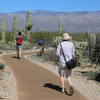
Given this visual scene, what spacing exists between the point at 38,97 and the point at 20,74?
5.85 m

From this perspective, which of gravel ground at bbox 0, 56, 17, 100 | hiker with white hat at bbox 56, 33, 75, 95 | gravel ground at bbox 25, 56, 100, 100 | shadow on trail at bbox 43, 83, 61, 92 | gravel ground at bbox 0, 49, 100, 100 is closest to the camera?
gravel ground at bbox 0, 56, 17, 100

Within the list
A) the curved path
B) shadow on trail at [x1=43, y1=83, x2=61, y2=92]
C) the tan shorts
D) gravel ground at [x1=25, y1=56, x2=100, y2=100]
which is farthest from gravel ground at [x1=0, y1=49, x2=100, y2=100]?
the tan shorts

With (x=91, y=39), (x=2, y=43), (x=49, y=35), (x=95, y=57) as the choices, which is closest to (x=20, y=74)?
(x=95, y=57)

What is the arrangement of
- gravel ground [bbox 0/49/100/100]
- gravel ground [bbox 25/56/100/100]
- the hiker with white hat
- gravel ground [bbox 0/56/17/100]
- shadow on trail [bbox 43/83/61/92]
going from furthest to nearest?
1. shadow on trail [bbox 43/83/61/92]
2. gravel ground [bbox 25/56/100/100]
3. the hiker with white hat
4. gravel ground [bbox 0/49/100/100]
5. gravel ground [bbox 0/56/17/100]

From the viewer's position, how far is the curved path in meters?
13.5

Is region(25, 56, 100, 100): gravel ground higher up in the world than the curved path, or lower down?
lower down

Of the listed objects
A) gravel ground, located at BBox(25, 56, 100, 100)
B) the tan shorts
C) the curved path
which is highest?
the tan shorts

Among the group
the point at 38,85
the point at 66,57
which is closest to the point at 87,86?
the point at 38,85

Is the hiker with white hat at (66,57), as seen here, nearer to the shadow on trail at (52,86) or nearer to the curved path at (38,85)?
the curved path at (38,85)

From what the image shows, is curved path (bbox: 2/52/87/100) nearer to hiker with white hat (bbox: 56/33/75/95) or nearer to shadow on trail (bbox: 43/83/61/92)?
shadow on trail (bbox: 43/83/61/92)

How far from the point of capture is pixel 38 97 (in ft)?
43.9

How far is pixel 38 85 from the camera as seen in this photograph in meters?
15.8

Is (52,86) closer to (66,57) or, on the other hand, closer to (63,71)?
(63,71)

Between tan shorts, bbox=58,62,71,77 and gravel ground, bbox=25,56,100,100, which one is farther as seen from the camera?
gravel ground, bbox=25,56,100,100
